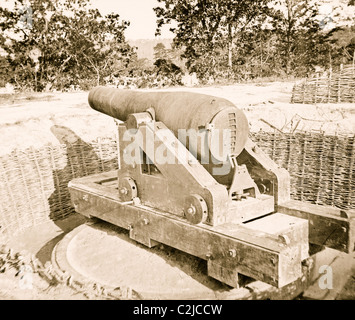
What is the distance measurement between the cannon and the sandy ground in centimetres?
100

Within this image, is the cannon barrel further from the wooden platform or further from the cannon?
the wooden platform

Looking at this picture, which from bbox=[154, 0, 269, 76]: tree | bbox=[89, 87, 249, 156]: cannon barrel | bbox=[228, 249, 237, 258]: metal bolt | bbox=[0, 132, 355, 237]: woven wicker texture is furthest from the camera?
bbox=[154, 0, 269, 76]: tree

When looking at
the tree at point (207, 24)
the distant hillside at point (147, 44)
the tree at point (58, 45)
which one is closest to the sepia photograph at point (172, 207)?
the tree at point (58, 45)

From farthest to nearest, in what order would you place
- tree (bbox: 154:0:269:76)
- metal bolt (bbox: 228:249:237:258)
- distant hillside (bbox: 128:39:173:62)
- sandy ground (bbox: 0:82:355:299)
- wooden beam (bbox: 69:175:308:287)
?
distant hillside (bbox: 128:39:173:62) < tree (bbox: 154:0:269:76) < sandy ground (bbox: 0:82:355:299) < metal bolt (bbox: 228:249:237:258) < wooden beam (bbox: 69:175:308:287)

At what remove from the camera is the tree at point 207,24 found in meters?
26.5

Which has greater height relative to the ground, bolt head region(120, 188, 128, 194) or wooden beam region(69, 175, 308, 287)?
bolt head region(120, 188, 128, 194)

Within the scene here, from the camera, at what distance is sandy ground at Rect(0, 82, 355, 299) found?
506 centimetres

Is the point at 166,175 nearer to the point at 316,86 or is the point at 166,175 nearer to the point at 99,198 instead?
the point at 99,198

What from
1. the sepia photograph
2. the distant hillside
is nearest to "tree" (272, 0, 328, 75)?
the sepia photograph

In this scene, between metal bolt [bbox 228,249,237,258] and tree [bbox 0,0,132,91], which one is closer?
metal bolt [bbox 228,249,237,258]

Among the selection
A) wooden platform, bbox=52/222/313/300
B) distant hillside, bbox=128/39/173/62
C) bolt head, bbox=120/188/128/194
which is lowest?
wooden platform, bbox=52/222/313/300

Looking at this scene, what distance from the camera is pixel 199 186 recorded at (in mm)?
4176
